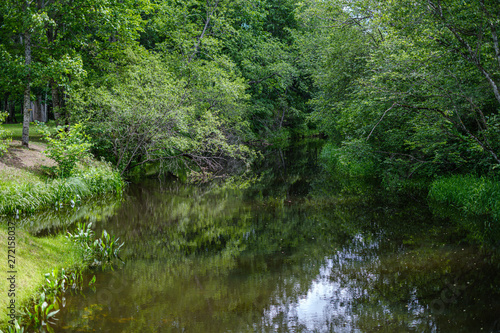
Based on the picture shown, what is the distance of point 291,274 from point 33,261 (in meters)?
4.77

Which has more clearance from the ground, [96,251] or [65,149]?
[65,149]

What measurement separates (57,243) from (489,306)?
8.16 m

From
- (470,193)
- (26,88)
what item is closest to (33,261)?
(26,88)

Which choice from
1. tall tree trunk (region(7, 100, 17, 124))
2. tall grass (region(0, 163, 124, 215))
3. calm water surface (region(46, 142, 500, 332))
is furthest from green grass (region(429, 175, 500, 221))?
tall tree trunk (region(7, 100, 17, 124))

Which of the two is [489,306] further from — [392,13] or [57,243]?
[57,243]

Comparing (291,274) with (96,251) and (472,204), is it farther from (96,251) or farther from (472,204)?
(472,204)

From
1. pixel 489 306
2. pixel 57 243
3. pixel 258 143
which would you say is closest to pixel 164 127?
pixel 57 243

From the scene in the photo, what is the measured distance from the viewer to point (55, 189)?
11.6m

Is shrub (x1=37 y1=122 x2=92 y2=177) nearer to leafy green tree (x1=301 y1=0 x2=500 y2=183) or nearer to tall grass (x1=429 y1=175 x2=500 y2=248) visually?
leafy green tree (x1=301 y1=0 x2=500 y2=183)

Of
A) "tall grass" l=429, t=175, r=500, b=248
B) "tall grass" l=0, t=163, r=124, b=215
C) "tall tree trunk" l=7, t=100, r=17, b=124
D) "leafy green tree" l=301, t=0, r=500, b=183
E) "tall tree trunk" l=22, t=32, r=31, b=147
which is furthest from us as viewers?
"tall tree trunk" l=7, t=100, r=17, b=124

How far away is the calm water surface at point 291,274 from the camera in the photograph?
17.1 feet

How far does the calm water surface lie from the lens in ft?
17.1

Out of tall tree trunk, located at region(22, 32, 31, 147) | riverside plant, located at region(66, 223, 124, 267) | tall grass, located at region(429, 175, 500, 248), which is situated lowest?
riverside plant, located at region(66, 223, 124, 267)

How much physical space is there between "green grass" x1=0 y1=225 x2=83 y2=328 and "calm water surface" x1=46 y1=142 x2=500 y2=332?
2.13ft
